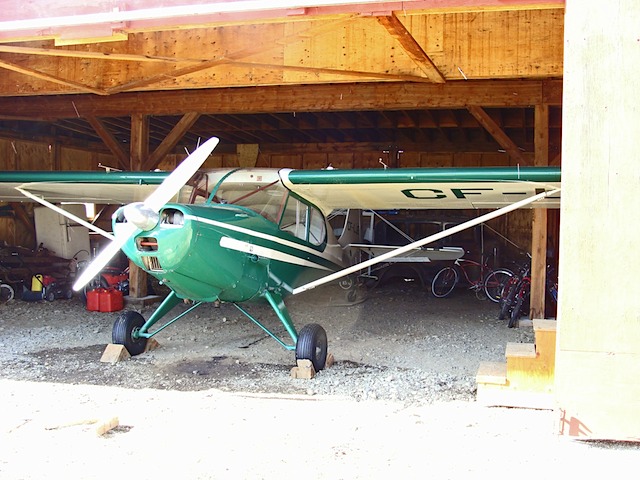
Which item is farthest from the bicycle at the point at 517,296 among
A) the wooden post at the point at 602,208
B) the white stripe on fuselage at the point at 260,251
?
the wooden post at the point at 602,208

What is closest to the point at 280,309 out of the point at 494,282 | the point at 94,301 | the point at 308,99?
the point at 308,99

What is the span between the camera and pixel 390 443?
12.9 ft

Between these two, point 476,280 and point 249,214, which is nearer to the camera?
point 249,214

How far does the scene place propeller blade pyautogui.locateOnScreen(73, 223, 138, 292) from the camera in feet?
17.8

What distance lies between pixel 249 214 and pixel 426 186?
6.43ft

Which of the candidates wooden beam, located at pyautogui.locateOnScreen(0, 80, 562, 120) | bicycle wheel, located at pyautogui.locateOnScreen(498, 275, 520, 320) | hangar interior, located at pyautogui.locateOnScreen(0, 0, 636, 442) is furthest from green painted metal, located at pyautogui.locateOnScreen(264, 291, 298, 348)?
bicycle wheel, located at pyautogui.locateOnScreen(498, 275, 520, 320)

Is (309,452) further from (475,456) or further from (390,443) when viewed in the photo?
(475,456)

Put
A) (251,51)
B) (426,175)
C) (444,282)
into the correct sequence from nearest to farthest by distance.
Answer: (426,175) < (251,51) < (444,282)

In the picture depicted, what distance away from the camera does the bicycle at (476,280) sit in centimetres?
1225

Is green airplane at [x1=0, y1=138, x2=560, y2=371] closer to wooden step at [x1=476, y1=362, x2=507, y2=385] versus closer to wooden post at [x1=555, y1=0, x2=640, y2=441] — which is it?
wooden step at [x1=476, y1=362, x2=507, y2=385]

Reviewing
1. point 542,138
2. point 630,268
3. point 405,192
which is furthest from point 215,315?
point 630,268

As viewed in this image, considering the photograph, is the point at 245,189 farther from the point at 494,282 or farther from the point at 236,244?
the point at 494,282

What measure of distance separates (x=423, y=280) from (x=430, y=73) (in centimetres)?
753

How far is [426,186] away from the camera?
23.5ft
